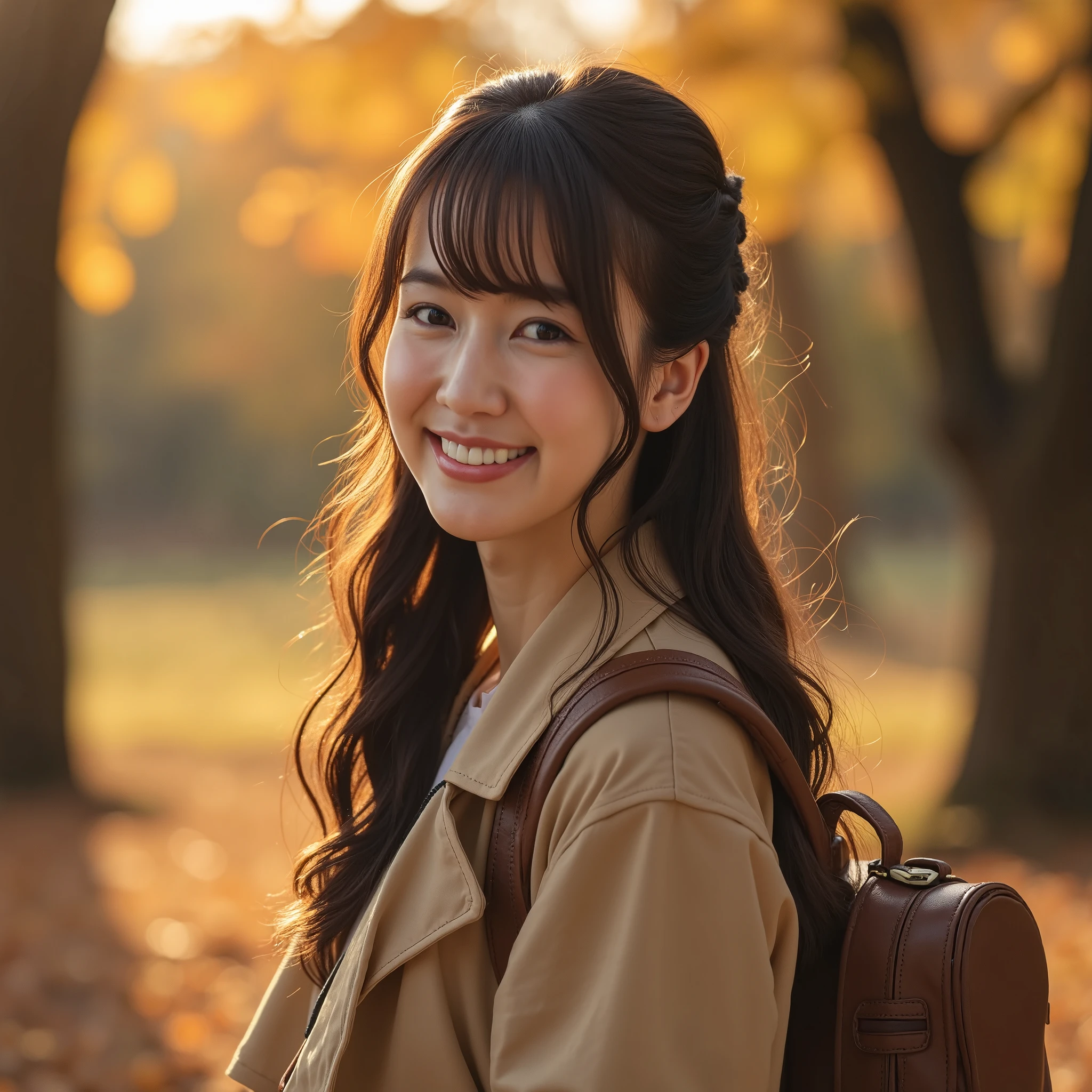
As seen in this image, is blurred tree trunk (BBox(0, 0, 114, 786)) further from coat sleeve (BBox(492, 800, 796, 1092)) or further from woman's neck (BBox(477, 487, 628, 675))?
coat sleeve (BBox(492, 800, 796, 1092))

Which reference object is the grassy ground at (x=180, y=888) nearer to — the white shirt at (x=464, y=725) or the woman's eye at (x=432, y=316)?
the white shirt at (x=464, y=725)

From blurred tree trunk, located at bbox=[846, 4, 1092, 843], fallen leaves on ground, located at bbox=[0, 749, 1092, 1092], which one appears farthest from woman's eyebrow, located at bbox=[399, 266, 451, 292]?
blurred tree trunk, located at bbox=[846, 4, 1092, 843]

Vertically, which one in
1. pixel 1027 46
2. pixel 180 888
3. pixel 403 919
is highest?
pixel 1027 46

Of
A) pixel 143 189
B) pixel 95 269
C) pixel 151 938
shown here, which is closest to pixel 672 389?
pixel 151 938

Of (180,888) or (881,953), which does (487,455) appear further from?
(180,888)

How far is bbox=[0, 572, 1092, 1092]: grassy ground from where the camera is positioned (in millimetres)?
3736

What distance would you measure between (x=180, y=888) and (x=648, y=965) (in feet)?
14.7

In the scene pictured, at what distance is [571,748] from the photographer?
61.5 inches

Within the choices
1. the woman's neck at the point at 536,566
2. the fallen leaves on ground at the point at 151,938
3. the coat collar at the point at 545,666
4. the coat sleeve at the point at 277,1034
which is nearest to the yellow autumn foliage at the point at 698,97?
the fallen leaves on ground at the point at 151,938

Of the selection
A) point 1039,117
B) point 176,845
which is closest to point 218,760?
point 176,845

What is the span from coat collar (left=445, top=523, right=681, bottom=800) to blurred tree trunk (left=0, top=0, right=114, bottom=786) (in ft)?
15.8

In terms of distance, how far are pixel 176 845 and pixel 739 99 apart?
15.9 ft

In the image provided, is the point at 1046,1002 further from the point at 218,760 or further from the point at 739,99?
the point at 218,760

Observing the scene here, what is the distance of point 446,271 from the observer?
67.2 inches
